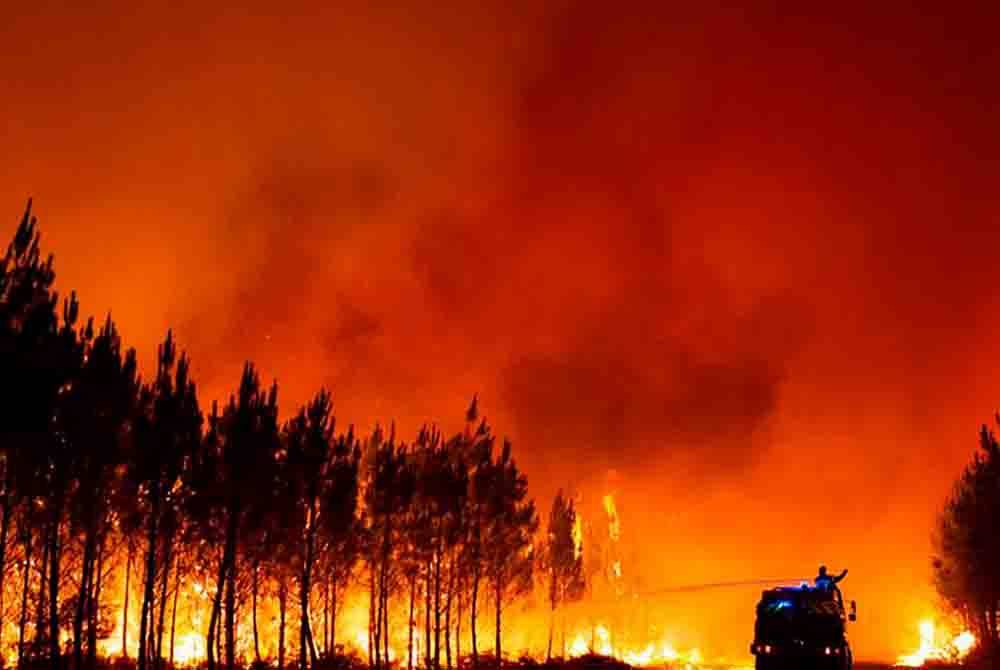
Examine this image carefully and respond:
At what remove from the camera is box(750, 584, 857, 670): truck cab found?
2516 cm

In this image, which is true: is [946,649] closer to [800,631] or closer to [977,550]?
[977,550]

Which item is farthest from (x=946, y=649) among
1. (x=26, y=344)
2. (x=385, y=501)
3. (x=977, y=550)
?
(x=26, y=344)

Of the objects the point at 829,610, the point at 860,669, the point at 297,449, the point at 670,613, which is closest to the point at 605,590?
the point at 670,613

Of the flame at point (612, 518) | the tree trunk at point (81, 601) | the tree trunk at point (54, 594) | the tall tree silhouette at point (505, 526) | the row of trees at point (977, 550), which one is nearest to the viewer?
the tree trunk at point (54, 594)

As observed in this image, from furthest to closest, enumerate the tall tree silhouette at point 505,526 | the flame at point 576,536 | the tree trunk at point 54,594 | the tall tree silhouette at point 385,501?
1. the flame at point 576,536
2. the tall tree silhouette at point 505,526
3. the tall tree silhouette at point 385,501
4. the tree trunk at point 54,594

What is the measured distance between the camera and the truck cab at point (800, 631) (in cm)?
2516

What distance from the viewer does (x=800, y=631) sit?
25.5m

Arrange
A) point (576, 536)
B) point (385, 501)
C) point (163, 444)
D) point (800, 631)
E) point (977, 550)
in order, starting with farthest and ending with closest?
point (576, 536)
point (977, 550)
point (385, 501)
point (163, 444)
point (800, 631)

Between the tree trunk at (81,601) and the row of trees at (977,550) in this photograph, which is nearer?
the tree trunk at (81,601)

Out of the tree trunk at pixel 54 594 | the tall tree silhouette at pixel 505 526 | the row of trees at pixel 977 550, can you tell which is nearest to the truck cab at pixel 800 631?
the tree trunk at pixel 54 594


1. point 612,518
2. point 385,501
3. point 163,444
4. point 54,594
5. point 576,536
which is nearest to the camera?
point 54,594

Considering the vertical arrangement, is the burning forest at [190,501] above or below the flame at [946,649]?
above

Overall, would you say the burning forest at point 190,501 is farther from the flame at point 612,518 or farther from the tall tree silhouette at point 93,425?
the flame at point 612,518

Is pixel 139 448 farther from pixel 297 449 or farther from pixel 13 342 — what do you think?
pixel 13 342
